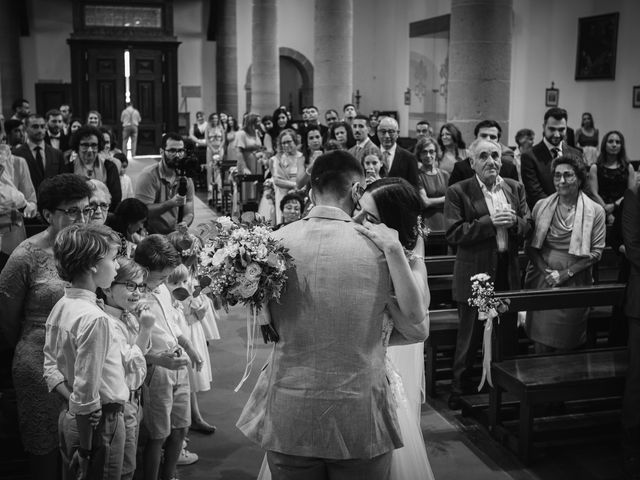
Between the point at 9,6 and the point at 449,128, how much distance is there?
16.3 metres

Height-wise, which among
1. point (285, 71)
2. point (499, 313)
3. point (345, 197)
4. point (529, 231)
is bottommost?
point (499, 313)

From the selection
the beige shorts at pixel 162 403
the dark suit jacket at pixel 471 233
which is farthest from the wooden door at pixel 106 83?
the beige shorts at pixel 162 403

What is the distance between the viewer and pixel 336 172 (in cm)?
261

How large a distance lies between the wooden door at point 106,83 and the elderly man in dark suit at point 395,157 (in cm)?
1547

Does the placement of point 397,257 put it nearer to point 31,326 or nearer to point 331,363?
point 331,363

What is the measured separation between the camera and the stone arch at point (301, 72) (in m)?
22.6

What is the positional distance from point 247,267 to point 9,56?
19736 millimetres

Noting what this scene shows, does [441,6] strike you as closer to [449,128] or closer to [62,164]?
[449,128]

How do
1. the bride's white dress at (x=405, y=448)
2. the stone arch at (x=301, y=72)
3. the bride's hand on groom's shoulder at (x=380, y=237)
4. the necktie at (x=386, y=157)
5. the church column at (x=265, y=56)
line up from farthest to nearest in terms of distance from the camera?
the stone arch at (x=301, y=72), the church column at (x=265, y=56), the necktie at (x=386, y=157), the bride's white dress at (x=405, y=448), the bride's hand on groom's shoulder at (x=380, y=237)

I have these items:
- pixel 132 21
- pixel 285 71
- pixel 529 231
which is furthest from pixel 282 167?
pixel 285 71

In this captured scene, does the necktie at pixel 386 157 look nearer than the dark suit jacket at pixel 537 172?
No

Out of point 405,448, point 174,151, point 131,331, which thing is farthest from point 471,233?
point 131,331

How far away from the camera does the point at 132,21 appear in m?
21.0

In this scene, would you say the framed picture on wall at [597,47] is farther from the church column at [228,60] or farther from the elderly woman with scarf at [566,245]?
the elderly woman with scarf at [566,245]
